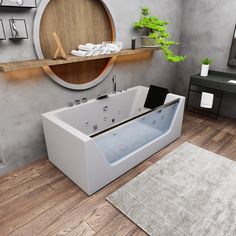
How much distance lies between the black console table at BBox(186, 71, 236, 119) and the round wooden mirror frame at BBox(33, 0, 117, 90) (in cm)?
162

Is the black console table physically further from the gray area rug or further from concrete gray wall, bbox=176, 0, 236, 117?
the gray area rug

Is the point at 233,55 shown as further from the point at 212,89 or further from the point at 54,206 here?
the point at 54,206

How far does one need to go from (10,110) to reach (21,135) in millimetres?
337

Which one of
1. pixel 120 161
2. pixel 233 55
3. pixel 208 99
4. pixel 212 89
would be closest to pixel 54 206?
pixel 120 161

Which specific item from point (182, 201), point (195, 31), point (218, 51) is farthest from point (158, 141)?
point (195, 31)

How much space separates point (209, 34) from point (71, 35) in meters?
2.47

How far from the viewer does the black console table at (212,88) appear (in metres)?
3.31

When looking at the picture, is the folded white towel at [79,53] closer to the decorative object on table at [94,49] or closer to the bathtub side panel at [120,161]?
the decorative object on table at [94,49]

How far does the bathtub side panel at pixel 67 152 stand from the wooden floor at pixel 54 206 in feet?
0.39

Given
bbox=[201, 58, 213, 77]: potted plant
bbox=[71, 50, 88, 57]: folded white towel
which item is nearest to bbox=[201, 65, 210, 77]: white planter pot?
bbox=[201, 58, 213, 77]: potted plant

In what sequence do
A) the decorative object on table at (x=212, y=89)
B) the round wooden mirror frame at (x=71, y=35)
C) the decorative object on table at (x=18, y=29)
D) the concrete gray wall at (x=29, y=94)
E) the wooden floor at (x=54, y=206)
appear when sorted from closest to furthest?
1. the wooden floor at (x=54, y=206)
2. the decorative object on table at (x=18, y=29)
3. the concrete gray wall at (x=29, y=94)
4. the round wooden mirror frame at (x=71, y=35)
5. the decorative object on table at (x=212, y=89)

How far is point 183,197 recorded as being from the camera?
2043 mm

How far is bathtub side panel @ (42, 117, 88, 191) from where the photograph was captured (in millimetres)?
1973

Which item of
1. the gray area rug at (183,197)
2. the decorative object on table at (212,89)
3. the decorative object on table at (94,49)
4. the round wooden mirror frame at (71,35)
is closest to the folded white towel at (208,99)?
the decorative object on table at (212,89)
